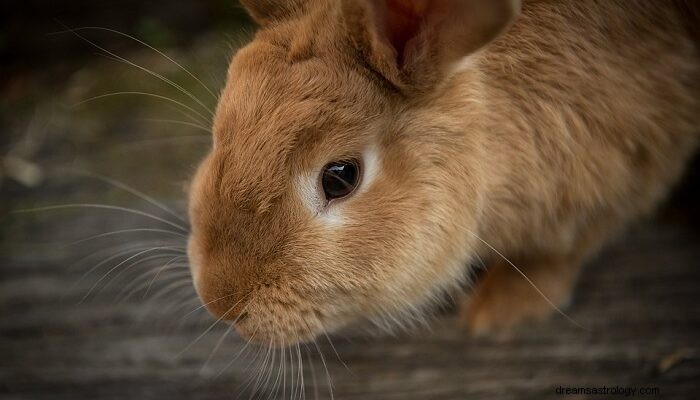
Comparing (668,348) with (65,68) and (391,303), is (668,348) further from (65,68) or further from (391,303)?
(65,68)

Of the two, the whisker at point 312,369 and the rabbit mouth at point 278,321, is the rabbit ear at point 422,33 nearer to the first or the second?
the rabbit mouth at point 278,321

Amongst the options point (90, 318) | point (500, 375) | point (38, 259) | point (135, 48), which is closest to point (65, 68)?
point (135, 48)

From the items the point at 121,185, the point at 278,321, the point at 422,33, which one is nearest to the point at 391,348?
the point at 278,321

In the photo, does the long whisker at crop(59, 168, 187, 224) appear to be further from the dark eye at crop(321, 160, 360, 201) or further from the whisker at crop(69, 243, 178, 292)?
the dark eye at crop(321, 160, 360, 201)

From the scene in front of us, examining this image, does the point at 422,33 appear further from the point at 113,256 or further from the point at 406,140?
the point at 113,256

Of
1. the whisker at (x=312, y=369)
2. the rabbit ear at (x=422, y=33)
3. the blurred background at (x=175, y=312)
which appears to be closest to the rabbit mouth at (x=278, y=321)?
the blurred background at (x=175, y=312)

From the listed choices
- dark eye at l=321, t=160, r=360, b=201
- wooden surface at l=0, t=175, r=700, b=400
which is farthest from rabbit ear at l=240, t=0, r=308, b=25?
wooden surface at l=0, t=175, r=700, b=400
